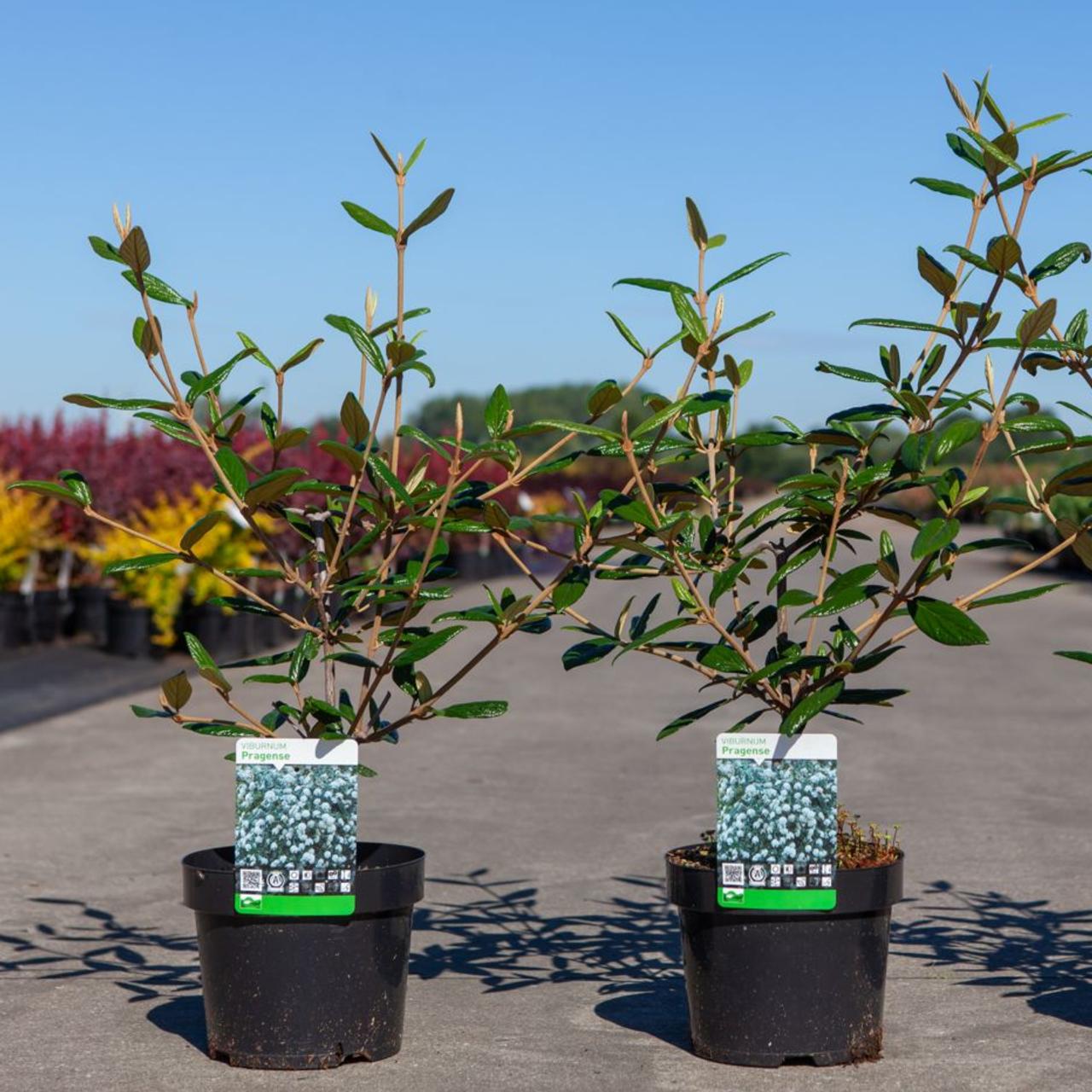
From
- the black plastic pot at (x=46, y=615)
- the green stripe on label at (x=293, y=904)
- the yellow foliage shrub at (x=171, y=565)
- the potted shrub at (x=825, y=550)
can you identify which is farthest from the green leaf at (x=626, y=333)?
the black plastic pot at (x=46, y=615)

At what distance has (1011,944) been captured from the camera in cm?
499

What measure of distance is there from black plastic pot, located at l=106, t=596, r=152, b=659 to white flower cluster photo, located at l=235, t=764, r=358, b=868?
9.71 meters

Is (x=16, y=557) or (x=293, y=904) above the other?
(x=16, y=557)

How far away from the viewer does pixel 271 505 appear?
3830 millimetres

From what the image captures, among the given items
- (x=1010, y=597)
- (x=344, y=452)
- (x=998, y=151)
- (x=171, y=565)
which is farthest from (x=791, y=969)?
(x=171, y=565)

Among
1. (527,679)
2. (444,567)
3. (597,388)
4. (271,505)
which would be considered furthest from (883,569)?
(527,679)

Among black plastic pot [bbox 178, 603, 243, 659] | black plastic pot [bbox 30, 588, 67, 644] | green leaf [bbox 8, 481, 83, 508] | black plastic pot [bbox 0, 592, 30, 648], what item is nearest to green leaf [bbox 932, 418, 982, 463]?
green leaf [bbox 8, 481, 83, 508]

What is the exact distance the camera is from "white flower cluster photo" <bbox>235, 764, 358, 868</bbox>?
367 cm

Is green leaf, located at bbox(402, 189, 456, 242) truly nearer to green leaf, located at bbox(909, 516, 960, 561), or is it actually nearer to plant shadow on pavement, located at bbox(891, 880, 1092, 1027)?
green leaf, located at bbox(909, 516, 960, 561)

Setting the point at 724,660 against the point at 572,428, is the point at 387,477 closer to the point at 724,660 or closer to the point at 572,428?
the point at 572,428

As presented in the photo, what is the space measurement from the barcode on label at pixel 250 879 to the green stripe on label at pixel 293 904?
17 millimetres

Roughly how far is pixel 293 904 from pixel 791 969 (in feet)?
3.67

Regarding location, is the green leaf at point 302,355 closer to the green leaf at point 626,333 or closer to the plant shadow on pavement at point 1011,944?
the green leaf at point 626,333

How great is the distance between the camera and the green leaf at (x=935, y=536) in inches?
130
